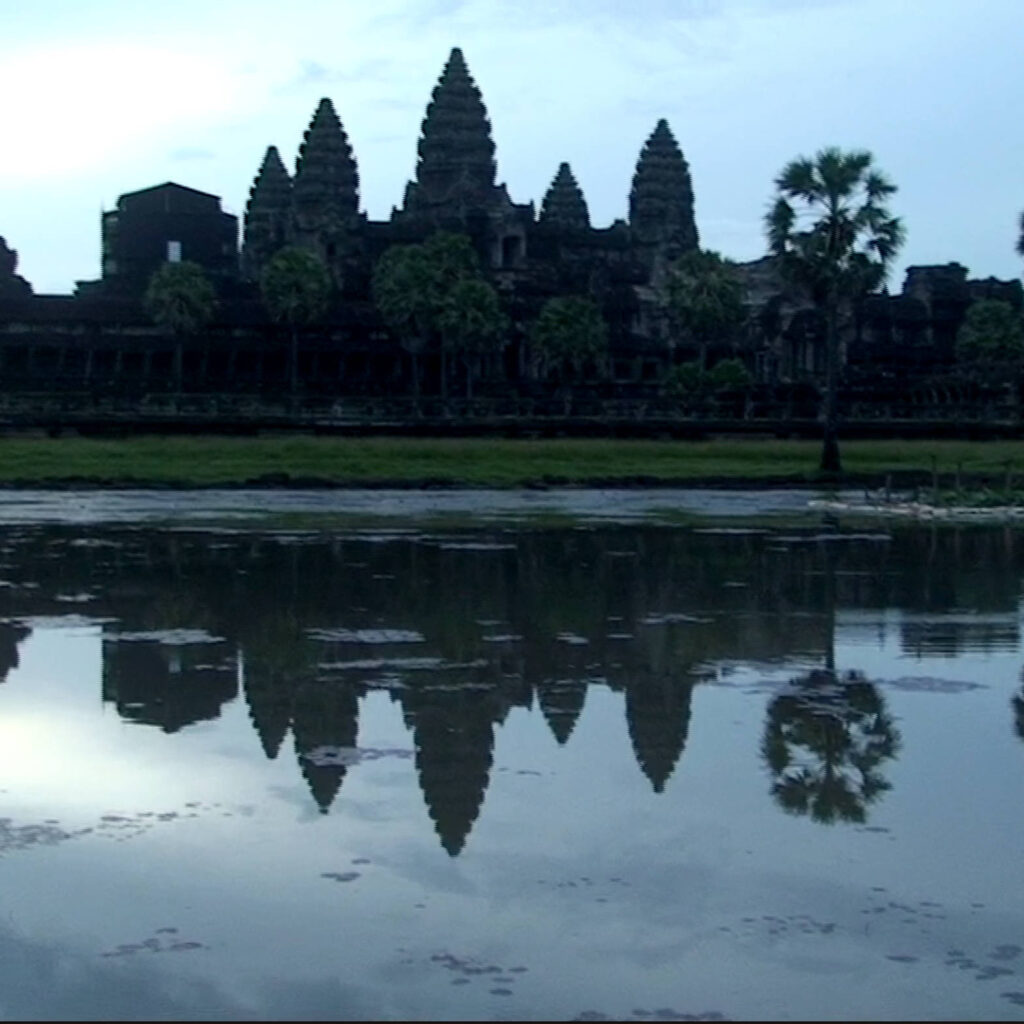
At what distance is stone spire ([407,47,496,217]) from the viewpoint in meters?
101

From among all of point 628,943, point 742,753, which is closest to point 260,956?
point 628,943

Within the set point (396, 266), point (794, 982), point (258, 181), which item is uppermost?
point (258, 181)

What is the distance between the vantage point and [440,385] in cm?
8200

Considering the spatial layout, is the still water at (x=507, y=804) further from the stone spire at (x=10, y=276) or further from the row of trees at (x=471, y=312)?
the stone spire at (x=10, y=276)

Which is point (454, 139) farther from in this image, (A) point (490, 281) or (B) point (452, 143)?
(A) point (490, 281)

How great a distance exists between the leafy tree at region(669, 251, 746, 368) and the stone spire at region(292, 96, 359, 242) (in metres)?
18.9

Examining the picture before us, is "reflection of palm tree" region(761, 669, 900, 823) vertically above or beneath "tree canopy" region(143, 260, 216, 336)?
beneath

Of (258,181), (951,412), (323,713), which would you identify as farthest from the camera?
(258,181)

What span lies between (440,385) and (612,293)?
13.4 metres

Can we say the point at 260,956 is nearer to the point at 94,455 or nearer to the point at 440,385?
the point at 94,455

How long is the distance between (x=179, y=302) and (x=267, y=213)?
93.6 ft

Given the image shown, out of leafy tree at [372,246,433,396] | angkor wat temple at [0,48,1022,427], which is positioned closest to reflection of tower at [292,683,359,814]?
angkor wat temple at [0,48,1022,427]

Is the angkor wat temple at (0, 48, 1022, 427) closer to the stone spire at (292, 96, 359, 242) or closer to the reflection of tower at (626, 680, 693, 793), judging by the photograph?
the stone spire at (292, 96, 359, 242)

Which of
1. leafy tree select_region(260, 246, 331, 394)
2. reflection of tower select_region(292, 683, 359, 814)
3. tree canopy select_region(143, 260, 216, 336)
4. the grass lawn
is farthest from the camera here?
leafy tree select_region(260, 246, 331, 394)
